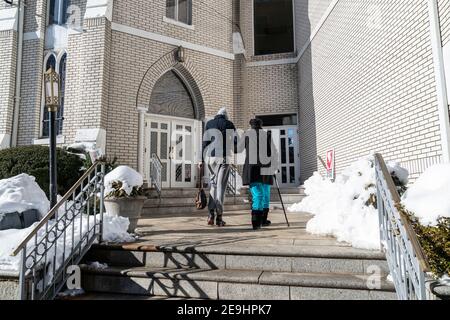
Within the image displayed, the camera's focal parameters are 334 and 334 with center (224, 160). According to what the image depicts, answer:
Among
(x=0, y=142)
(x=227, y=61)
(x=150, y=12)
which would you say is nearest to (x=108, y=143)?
(x=0, y=142)

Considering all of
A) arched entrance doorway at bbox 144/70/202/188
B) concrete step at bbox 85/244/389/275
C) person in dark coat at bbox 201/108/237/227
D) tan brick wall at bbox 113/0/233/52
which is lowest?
concrete step at bbox 85/244/389/275

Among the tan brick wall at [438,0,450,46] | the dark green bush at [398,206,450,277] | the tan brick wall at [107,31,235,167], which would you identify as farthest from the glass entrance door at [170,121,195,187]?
the dark green bush at [398,206,450,277]

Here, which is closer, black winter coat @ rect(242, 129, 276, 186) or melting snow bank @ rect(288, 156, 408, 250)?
melting snow bank @ rect(288, 156, 408, 250)

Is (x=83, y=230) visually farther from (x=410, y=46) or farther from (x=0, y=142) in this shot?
(x=0, y=142)

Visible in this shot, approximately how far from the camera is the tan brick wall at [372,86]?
5129 millimetres

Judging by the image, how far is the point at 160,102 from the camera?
977 centimetres

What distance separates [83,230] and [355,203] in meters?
3.27

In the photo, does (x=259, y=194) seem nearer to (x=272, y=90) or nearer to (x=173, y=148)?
(x=173, y=148)

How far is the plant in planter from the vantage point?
4.49m

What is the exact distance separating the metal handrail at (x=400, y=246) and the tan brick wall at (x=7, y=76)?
30.2ft

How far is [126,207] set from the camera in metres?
4.55

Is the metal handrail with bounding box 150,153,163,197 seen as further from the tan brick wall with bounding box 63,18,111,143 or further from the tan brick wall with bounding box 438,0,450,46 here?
the tan brick wall with bounding box 438,0,450,46

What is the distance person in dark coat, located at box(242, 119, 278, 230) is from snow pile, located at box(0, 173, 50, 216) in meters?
2.95

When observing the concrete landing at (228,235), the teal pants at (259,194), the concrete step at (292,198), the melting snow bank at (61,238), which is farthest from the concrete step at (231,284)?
the concrete step at (292,198)
